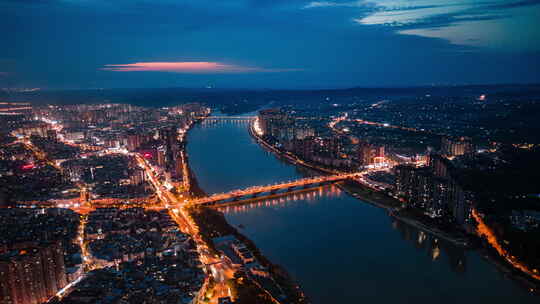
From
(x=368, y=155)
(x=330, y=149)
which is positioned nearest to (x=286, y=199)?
(x=368, y=155)

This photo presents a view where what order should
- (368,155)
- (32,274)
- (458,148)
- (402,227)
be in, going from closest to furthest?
1. (32,274)
2. (402,227)
3. (368,155)
4. (458,148)

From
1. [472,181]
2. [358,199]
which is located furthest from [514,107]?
[358,199]

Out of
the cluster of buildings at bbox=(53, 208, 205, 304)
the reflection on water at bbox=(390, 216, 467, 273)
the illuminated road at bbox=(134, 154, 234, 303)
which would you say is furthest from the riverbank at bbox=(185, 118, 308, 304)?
the reflection on water at bbox=(390, 216, 467, 273)

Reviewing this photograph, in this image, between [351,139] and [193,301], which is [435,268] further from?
[351,139]

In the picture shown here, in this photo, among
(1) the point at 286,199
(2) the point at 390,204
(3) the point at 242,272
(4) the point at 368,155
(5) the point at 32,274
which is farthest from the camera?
(4) the point at 368,155

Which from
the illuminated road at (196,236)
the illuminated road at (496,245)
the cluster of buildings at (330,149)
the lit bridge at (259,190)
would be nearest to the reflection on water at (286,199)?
the lit bridge at (259,190)

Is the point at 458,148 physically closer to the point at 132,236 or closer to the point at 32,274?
the point at 132,236

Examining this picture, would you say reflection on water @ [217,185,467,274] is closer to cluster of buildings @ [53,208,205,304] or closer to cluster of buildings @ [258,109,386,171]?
cluster of buildings @ [53,208,205,304]
